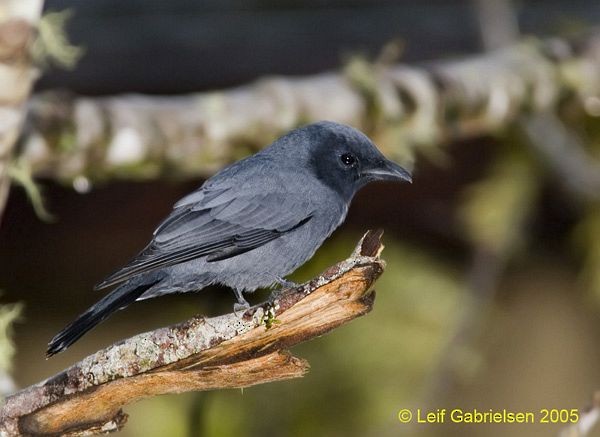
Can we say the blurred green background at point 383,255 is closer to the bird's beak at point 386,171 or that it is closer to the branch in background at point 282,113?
the branch in background at point 282,113

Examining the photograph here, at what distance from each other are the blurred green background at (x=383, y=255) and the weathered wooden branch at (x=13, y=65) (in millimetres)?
1426

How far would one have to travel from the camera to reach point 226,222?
2.59 meters

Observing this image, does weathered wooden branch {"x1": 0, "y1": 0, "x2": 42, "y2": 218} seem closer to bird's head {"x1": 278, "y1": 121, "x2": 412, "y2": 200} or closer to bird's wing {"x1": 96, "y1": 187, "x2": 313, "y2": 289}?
bird's wing {"x1": 96, "y1": 187, "x2": 313, "y2": 289}

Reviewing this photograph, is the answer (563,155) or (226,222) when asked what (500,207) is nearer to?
(563,155)

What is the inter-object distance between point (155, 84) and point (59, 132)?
1599 millimetres

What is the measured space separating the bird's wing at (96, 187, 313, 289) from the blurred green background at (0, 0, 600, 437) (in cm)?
102

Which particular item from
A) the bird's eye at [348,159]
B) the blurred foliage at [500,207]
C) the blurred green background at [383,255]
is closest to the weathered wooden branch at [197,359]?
the bird's eye at [348,159]

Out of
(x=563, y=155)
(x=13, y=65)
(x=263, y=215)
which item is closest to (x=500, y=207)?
(x=563, y=155)

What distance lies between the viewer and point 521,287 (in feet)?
17.1

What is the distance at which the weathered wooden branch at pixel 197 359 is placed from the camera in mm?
2004

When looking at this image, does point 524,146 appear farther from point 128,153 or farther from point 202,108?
point 128,153

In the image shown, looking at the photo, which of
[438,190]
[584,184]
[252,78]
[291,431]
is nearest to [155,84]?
[252,78]

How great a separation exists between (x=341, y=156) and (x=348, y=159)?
0.03m

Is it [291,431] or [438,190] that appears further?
[438,190]
